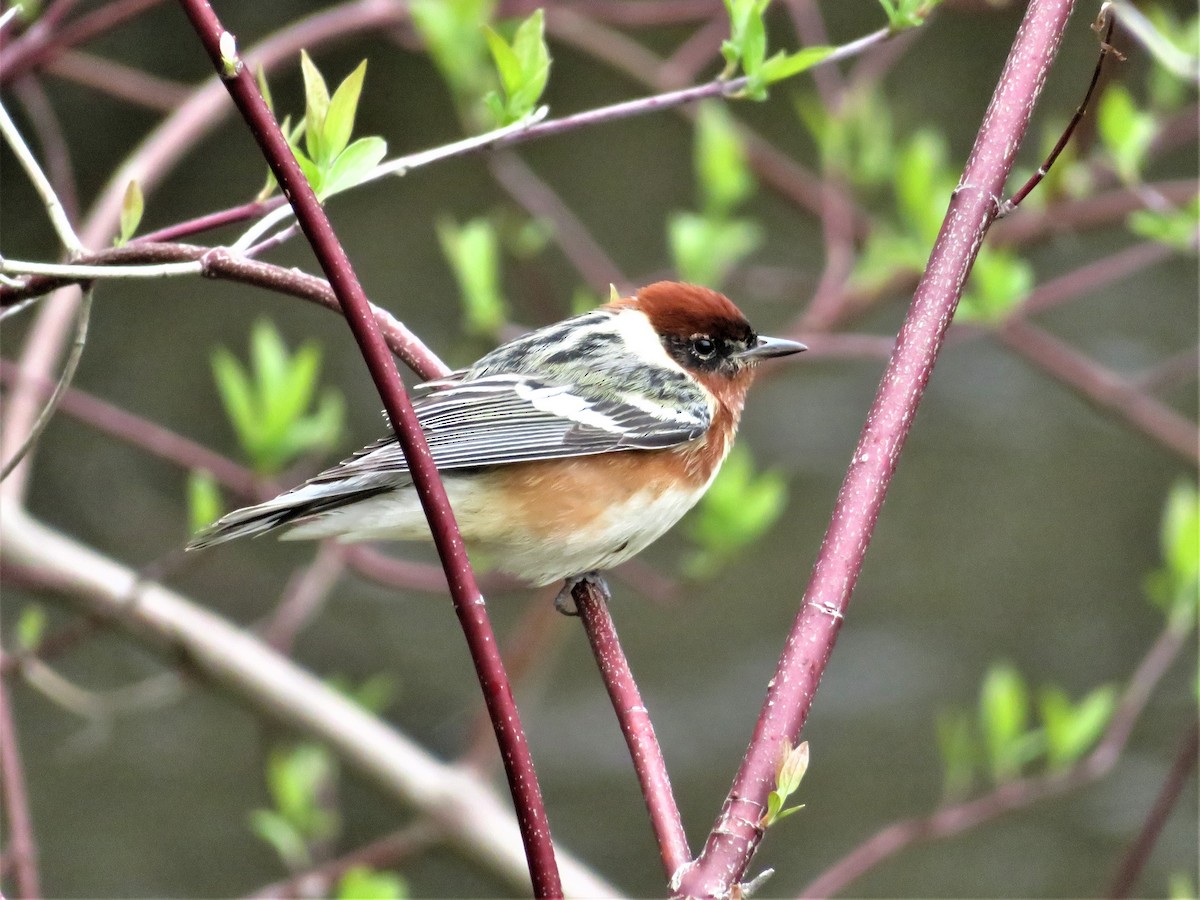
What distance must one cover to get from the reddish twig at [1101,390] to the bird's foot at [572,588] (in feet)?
4.72

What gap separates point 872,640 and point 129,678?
9.64 ft

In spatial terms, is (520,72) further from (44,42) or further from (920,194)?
(920,194)

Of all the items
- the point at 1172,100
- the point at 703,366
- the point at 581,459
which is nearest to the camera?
the point at 581,459

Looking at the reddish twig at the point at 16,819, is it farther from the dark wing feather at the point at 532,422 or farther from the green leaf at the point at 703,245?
the green leaf at the point at 703,245

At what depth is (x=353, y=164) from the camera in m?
1.74

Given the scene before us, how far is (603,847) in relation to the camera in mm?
5664

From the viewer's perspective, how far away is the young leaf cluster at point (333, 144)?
1716 mm

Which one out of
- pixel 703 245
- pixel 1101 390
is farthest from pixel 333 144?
pixel 1101 390

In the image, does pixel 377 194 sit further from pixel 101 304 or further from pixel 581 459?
pixel 581 459

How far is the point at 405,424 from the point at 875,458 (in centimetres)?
63

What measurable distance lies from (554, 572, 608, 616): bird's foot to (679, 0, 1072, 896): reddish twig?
0.77 meters

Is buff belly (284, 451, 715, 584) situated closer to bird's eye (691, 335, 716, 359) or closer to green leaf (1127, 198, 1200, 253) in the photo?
bird's eye (691, 335, 716, 359)

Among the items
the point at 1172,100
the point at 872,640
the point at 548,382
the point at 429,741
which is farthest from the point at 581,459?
the point at 872,640

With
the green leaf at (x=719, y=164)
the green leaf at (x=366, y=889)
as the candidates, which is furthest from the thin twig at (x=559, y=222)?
the green leaf at (x=366, y=889)
